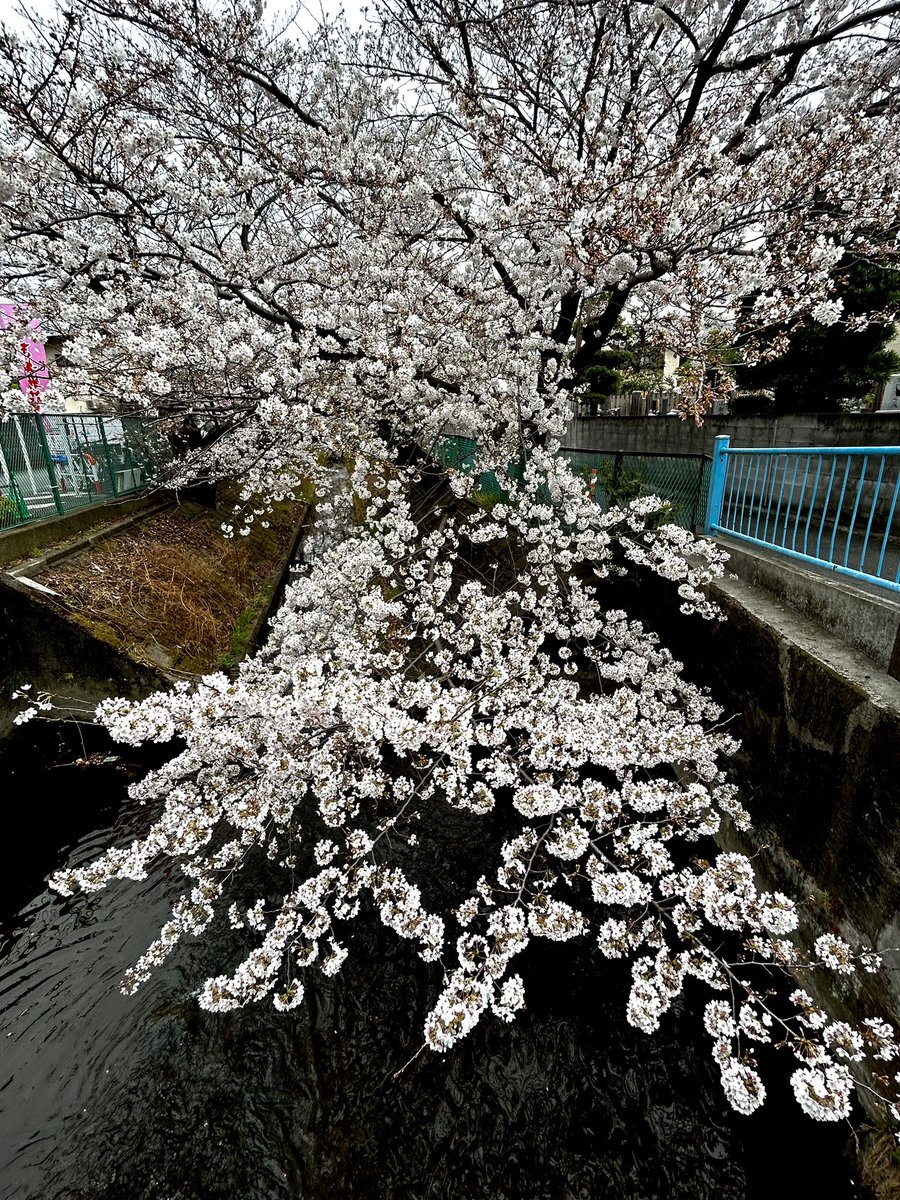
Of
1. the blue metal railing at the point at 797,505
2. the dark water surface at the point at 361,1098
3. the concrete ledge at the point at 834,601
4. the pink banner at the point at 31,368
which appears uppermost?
the pink banner at the point at 31,368

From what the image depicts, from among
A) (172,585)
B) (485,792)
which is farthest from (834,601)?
(172,585)

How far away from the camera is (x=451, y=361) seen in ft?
26.8

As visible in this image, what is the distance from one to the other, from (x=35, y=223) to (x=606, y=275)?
856cm

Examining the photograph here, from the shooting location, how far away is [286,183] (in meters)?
7.52

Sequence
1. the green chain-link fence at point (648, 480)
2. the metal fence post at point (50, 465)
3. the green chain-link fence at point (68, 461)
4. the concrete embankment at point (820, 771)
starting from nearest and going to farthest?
the concrete embankment at point (820, 771) → the green chain-link fence at point (648, 480) → the green chain-link fence at point (68, 461) → the metal fence post at point (50, 465)

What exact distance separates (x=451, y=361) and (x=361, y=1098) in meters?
9.45

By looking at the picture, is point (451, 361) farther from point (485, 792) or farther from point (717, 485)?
point (485, 792)

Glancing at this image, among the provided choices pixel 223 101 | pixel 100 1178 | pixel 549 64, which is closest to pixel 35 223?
pixel 223 101

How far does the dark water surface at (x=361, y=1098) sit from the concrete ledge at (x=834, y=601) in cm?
391

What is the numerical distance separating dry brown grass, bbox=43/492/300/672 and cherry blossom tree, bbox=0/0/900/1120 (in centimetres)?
154

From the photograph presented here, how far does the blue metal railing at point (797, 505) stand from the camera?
198 inches

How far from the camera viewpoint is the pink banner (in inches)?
289

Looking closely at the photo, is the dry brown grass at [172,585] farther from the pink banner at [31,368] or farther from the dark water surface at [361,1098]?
the dark water surface at [361,1098]

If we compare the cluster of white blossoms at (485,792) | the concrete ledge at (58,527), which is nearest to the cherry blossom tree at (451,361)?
the cluster of white blossoms at (485,792)
